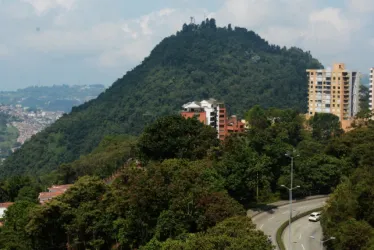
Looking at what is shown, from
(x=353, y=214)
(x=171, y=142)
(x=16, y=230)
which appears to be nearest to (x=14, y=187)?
(x=16, y=230)

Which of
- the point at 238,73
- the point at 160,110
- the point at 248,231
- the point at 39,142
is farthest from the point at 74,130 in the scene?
the point at 248,231

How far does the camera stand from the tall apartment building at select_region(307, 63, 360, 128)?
71.2m

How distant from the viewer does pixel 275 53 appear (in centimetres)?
15800

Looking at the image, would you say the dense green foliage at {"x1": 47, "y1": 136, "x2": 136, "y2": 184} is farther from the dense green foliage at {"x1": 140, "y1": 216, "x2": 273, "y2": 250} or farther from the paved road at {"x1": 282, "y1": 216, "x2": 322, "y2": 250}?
the dense green foliage at {"x1": 140, "y1": 216, "x2": 273, "y2": 250}

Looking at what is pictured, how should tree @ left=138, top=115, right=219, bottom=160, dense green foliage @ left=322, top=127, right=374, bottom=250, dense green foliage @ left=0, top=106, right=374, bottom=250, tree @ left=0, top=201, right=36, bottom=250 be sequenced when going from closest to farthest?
dense green foliage @ left=322, top=127, right=374, bottom=250 → dense green foliage @ left=0, top=106, right=374, bottom=250 → tree @ left=0, top=201, right=36, bottom=250 → tree @ left=138, top=115, right=219, bottom=160

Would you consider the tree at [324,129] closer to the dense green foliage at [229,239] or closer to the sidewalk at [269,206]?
the sidewalk at [269,206]

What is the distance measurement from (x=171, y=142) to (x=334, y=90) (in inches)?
1653

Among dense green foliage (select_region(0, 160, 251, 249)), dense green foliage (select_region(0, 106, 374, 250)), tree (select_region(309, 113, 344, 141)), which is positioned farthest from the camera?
tree (select_region(309, 113, 344, 141))

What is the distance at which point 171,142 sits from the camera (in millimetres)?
35562

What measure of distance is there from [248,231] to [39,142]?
8890 cm

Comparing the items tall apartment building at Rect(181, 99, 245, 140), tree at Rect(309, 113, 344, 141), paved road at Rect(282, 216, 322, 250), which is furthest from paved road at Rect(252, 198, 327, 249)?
tall apartment building at Rect(181, 99, 245, 140)

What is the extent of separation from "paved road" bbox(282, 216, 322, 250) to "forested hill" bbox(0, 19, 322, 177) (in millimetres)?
67687

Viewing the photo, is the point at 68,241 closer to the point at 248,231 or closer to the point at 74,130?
the point at 248,231

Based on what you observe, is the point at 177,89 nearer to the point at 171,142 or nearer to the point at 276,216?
the point at 171,142
